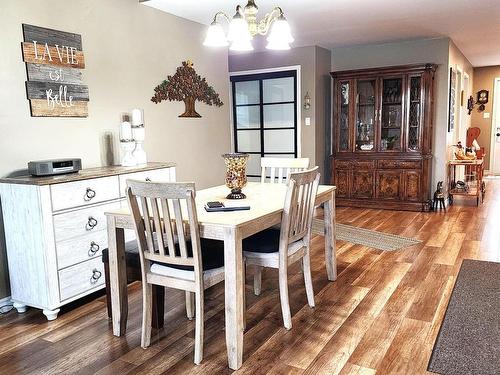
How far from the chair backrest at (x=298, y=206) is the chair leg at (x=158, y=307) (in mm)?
756

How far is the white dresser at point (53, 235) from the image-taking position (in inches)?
102

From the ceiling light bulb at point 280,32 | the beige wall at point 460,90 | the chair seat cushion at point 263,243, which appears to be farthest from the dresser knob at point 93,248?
the beige wall at point 460,90

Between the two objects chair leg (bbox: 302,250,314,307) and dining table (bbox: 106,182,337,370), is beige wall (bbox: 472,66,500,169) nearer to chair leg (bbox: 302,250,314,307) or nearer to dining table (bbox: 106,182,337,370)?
dining table (bbox: 106,182,337,370)

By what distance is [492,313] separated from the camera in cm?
265

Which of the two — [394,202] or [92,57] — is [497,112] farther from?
[92,57]

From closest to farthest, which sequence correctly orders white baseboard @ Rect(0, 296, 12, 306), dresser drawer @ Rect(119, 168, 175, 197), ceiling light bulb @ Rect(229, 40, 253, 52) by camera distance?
1. ceiling light bulb @ Rect(229, 40, 253, 52)
2. white baseboard @ Rect(0, 296, 12, 306)
3. dresser drawer @ Rect(119, 168, 175, 197)

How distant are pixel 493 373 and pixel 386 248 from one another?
2.07 meters

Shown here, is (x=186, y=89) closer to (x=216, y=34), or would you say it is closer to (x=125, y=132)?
(x=125, y=132)

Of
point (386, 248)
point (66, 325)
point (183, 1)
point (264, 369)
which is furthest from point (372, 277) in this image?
point (183, 1)

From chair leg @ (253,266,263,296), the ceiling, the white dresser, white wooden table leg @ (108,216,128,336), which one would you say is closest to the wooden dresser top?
the white dresser

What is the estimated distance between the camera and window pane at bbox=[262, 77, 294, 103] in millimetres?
6316

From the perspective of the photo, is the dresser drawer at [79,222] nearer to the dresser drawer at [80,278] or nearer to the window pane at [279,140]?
the dresser drawer at [80,278]

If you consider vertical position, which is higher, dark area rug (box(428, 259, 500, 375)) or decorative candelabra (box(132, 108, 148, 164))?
decorative candelabra (box(132, 108, 148, 164))

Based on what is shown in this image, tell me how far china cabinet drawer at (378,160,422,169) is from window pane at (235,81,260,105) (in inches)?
83.9
